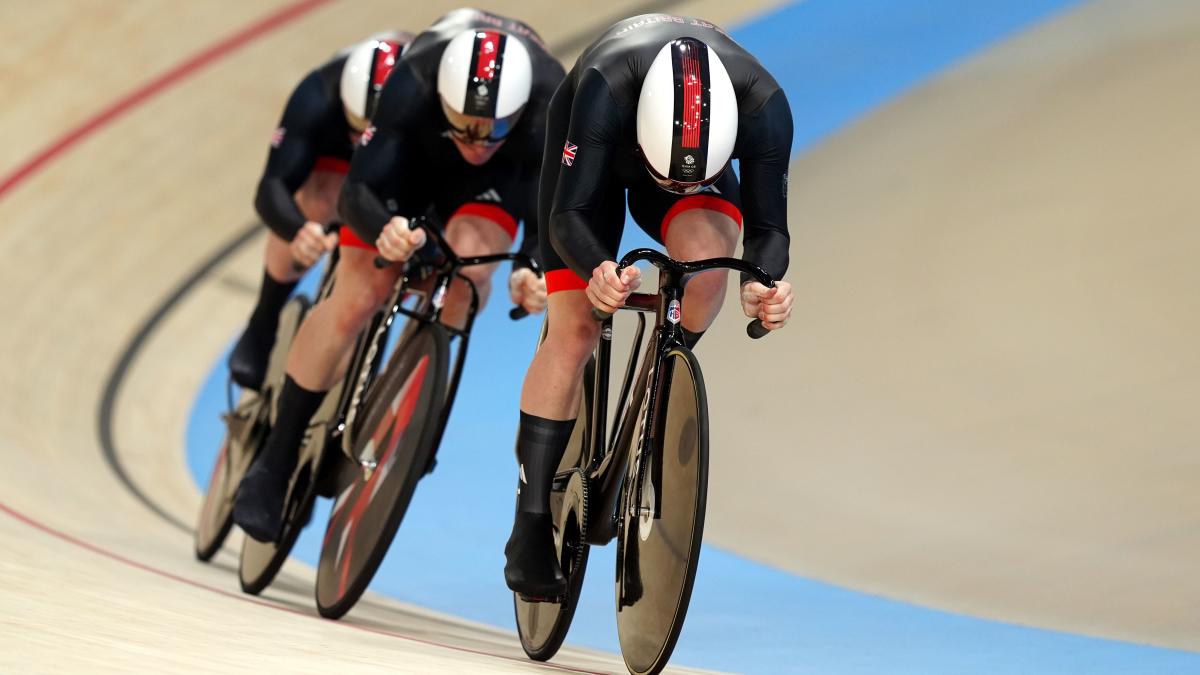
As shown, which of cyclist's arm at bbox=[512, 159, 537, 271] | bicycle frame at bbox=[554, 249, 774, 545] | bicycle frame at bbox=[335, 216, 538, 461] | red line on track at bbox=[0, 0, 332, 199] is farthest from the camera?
red line on track at bbox=[0, 0, 332, 199]

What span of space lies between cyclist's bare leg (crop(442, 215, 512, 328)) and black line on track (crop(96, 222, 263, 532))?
7.19 feet

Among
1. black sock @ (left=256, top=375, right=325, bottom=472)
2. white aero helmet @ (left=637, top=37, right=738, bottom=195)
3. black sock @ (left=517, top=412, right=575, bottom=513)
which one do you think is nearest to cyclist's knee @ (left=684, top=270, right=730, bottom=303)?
white aero helmet @ (left=637, top=37, right=738, bottom=195)

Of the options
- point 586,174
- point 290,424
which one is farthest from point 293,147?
point 586,174

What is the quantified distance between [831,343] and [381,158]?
2675mm

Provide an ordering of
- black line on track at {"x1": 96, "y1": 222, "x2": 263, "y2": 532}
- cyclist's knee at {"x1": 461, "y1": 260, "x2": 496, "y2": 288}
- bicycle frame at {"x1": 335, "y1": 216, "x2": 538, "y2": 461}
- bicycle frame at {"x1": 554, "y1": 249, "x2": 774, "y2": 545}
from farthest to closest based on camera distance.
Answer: black line on track at {"x1": 96, "y1": 222, "x2": 263, "y2": 532}
cyclist's knee at {"x1": 461, "y1": 260, "x2": 496, "y2": 288}
bicycle frame at {"x1": 335, "y1": 216, "x2": 538, "y2": 461}
bicycle frame at {"x1": 554, "y1": 249, "x2": 774, "y2": 545}

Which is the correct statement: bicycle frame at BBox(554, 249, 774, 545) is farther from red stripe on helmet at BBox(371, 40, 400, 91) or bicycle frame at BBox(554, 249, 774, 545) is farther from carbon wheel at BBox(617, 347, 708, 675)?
red stripe on helmet at BBox(371, 40, 400, 91)

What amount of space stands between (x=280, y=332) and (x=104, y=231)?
8.58 ft

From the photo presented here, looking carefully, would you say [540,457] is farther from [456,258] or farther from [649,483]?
[456,258]

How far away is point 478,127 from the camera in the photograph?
294 centimetres

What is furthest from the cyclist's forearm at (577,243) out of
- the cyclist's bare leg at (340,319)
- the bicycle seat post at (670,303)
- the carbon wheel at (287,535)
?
the carbon wheel at (287,535)

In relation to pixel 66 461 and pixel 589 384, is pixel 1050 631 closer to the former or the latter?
pixel 589 384

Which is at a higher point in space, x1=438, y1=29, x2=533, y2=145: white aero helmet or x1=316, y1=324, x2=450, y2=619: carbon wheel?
x1=438, y1=29, x2=533, y2=145: white aero helmet

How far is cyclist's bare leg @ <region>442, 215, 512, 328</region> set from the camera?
319 centimetres

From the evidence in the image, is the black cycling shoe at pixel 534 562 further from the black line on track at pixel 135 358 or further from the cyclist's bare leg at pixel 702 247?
the black line on track at pixel 135 358
